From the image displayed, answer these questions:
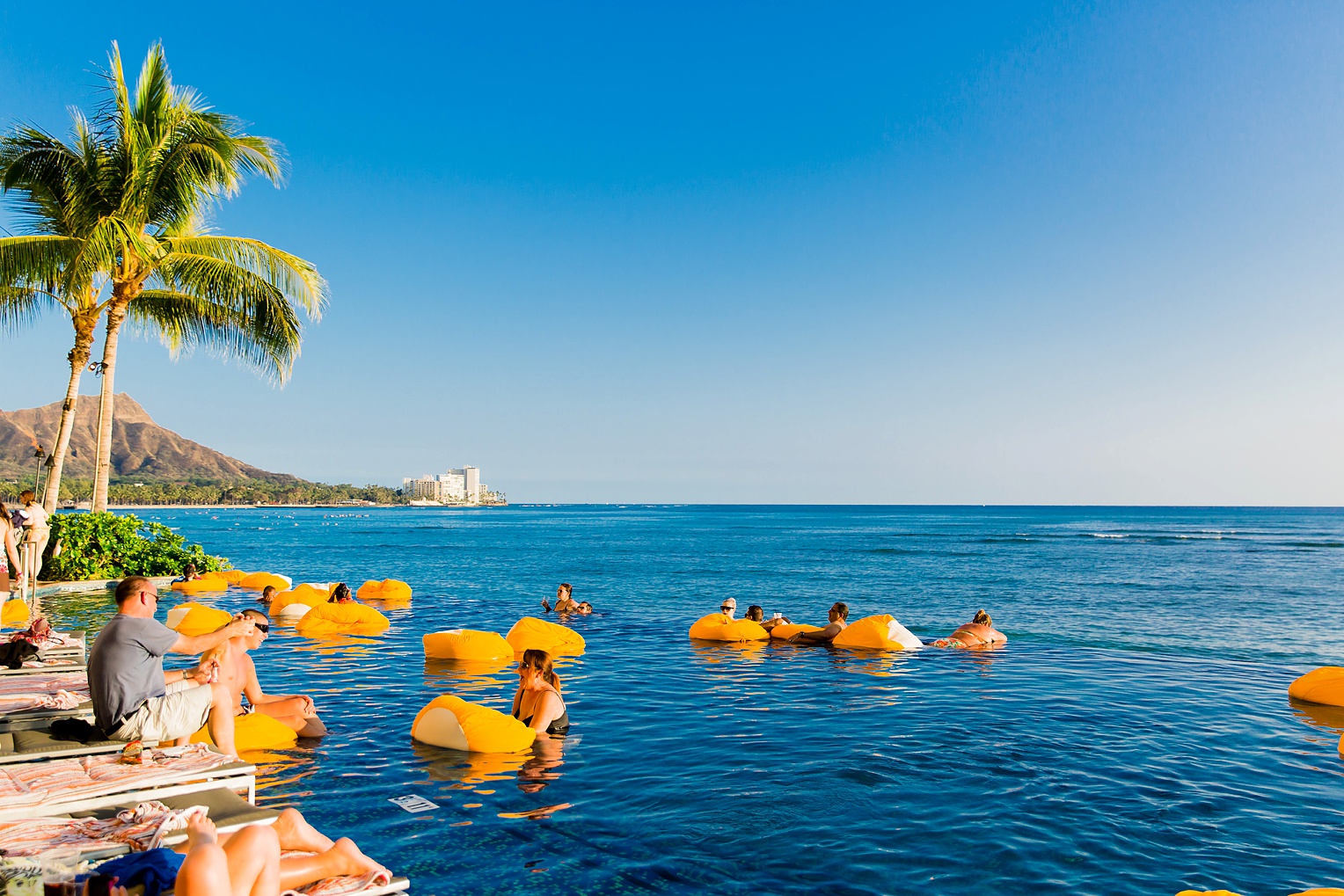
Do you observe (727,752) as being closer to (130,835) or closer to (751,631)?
(130,835)

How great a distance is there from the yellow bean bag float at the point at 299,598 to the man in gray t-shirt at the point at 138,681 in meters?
14.6

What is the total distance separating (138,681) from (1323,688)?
17520 mm

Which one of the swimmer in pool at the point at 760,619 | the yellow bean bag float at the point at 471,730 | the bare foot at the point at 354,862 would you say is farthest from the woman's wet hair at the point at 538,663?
the swimmer in pool at the point at 760,619

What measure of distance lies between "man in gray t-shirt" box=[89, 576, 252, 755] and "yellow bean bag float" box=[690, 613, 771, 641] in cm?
1364

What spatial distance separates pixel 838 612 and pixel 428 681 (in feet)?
32.6

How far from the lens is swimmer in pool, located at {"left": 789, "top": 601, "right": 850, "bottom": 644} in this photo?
19297 millimetres

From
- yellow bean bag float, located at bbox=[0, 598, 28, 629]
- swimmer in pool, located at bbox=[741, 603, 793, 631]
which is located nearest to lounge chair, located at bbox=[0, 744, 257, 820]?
yellow bean bag float, located at bbox=[0, 598, 28, 629]

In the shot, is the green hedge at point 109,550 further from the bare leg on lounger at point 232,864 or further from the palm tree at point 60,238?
the bare leg on lounger at point 232,864

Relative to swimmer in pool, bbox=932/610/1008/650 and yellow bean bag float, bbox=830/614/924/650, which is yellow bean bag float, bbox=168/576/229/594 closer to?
yellow bean bag float, bbox=830/614/924/650

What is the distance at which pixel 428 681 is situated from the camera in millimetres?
14352

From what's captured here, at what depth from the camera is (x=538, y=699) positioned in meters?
10.4

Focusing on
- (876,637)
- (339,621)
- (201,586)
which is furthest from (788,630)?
(201,586)

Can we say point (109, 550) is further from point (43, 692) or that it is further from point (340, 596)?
point (43, 692)

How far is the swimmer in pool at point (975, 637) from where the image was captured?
19594mm
